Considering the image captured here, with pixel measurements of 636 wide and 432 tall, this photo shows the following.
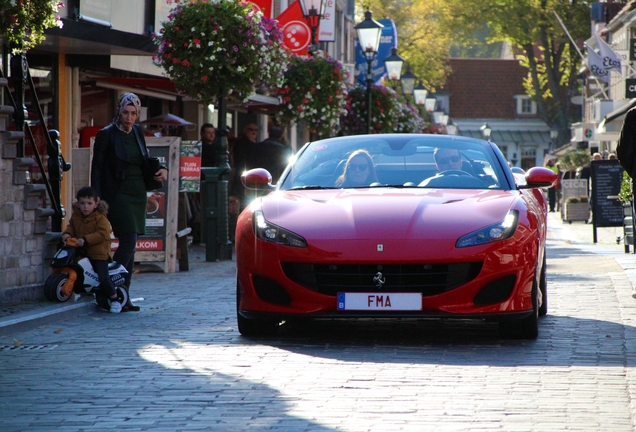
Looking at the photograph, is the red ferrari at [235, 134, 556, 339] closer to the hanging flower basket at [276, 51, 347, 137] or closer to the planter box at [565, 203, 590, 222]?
the hanging flower basket at [276, 51, 347, 137]

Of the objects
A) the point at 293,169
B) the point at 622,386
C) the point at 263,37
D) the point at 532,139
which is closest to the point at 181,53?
the point at 263,37

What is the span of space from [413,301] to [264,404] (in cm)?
200

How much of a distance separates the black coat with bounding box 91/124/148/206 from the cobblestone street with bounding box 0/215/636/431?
3.37 ft

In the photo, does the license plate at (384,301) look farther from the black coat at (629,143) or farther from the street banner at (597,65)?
the street banner at (597,65)

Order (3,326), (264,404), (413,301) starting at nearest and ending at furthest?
1. (264,404)
2. (413,301)
3. (3,326)

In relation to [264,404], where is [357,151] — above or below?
above

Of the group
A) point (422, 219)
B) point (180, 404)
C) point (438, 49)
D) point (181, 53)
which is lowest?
point (180, 404)

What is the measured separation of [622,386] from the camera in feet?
20.6

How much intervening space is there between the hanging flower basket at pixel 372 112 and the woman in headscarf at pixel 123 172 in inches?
859

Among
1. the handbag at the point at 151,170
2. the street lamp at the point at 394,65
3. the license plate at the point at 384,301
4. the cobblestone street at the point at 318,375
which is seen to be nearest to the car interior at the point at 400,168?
the cobblestone street at the point at 318,375

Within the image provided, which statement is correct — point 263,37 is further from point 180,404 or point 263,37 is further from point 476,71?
point 476,71

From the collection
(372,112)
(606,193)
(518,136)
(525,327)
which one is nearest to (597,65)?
(372,112)

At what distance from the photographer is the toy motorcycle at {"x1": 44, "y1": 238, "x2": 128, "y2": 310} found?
10117 millimetres

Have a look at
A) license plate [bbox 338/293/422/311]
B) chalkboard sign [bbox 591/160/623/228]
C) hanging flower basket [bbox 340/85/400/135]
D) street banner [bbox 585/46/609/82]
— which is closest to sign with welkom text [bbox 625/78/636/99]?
chalkboard sign [bbox 591/160/623/228]
